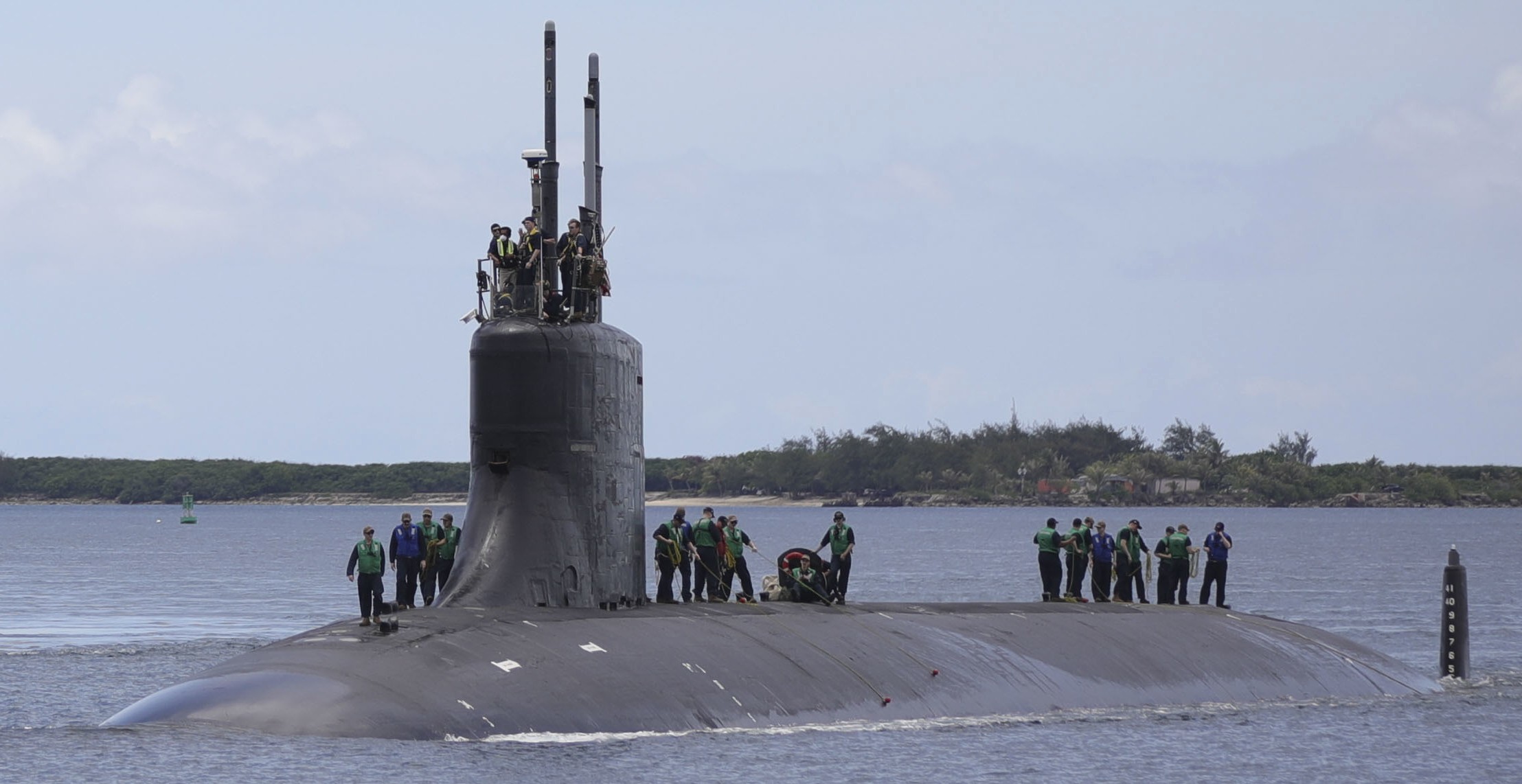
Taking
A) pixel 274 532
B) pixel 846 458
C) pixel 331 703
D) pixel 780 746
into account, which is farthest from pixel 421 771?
pixel 846 458

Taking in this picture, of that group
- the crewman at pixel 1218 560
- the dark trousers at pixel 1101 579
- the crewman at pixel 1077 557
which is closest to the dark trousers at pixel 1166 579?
the crewman at pixel 1218 560

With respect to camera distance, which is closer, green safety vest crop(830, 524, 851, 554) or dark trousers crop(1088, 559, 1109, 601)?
green safety vest crop(830, 524, 851, 554)

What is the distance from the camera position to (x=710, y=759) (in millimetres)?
18156

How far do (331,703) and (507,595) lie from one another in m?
3.60

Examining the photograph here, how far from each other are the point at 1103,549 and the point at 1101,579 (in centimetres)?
47

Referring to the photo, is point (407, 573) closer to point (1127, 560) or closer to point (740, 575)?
point (740, 575)

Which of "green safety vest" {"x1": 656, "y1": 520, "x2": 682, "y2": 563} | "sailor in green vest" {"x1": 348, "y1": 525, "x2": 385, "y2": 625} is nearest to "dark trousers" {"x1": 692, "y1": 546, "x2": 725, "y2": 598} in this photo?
"green safety vest" {"x1": 656, "y1": 520, "x2": 682, "y2": 563}

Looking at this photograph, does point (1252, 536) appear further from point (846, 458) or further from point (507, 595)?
point (507, 595)

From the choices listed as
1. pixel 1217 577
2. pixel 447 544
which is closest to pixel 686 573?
pixel 447 544

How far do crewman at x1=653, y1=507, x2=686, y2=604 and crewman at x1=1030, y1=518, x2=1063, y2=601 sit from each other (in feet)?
21.1

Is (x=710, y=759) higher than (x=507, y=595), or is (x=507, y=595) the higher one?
(x=507, y=595)

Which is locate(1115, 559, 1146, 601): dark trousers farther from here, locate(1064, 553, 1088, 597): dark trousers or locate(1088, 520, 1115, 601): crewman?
locate(1064, 553, 1088, 597): dark trousers

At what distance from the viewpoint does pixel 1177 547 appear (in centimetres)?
2892

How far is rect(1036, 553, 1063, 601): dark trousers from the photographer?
90.0 feet
